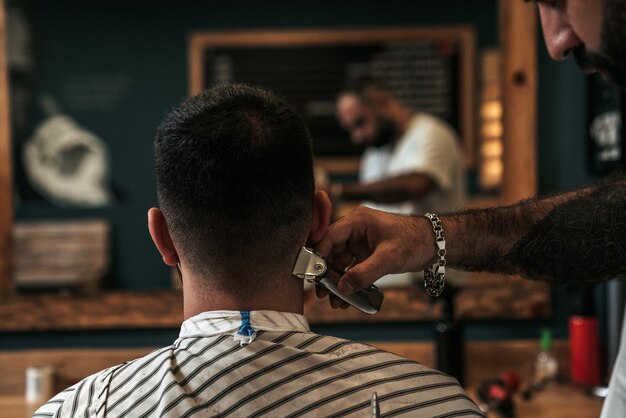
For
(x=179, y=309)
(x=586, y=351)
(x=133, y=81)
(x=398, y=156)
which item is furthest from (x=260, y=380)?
(x=133, y=81)

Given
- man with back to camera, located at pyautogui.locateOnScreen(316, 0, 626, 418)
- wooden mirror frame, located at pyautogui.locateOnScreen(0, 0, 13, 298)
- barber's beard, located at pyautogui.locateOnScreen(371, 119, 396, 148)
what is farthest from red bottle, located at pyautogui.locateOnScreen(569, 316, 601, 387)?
wooden mirror frame, located at pyautogui.locateOnScreen(0, 0, 13, 298)

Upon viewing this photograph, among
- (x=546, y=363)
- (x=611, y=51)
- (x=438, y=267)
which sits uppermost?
(x=611, y=51)

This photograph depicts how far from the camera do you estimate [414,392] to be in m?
1.12

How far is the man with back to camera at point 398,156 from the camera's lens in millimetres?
3027

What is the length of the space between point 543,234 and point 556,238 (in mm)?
26

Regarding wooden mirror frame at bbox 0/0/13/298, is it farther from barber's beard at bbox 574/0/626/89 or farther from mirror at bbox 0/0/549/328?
barber's beard at bbox 574/0/626/89

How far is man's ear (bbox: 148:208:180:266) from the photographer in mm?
1199

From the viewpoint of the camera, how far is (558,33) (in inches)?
53.1

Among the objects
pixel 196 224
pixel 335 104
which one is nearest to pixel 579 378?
pixel 335 104

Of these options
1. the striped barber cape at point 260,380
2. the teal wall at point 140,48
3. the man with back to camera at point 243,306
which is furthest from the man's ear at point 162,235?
the teal wall at point 140,48

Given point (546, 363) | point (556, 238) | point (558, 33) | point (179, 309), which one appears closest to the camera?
point (558, 33)

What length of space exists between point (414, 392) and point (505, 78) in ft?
7.39

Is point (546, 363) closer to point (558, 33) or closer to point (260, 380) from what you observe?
point (558, 33)

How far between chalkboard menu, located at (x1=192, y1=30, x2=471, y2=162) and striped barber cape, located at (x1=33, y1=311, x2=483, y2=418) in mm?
2136
